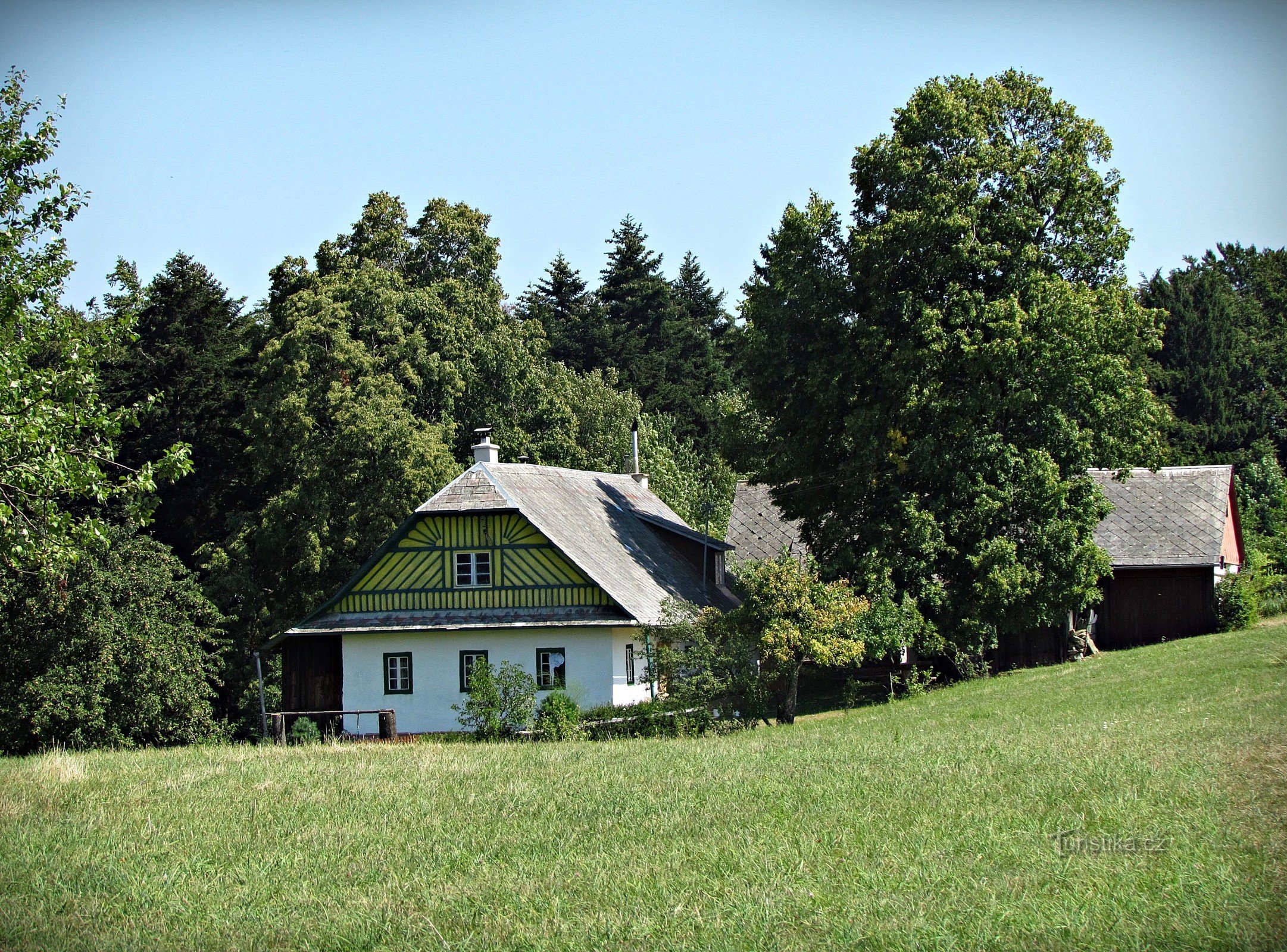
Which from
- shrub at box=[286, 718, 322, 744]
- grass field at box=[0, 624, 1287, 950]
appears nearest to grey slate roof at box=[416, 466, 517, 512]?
shrub at box=[286, 718, 322, 744]

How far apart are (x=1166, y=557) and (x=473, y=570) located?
21.2 m

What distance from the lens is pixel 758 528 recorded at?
147ft

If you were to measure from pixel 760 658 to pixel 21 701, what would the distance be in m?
17.6

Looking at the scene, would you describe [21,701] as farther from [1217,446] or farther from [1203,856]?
[1217,446]

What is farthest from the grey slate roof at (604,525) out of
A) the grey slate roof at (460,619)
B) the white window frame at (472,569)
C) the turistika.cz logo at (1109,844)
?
the turistika.cz logo at (1109,844)

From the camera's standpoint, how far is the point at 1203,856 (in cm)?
1076

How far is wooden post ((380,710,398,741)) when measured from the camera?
28453 millimetres

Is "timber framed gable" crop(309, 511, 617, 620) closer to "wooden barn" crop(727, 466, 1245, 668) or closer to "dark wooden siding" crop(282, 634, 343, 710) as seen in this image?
"dark wooden siding" crop(282, 634, 343, 710)

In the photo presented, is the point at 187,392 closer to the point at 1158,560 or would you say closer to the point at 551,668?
the point at 551,668

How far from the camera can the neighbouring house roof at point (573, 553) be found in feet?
104

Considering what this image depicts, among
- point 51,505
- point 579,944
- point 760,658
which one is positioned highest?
point 51,505

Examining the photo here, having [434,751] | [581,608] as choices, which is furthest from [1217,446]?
[434,751]

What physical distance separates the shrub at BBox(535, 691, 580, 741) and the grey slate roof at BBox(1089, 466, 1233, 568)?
1951 cm

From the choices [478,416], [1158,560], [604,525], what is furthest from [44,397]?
[1158,560]
